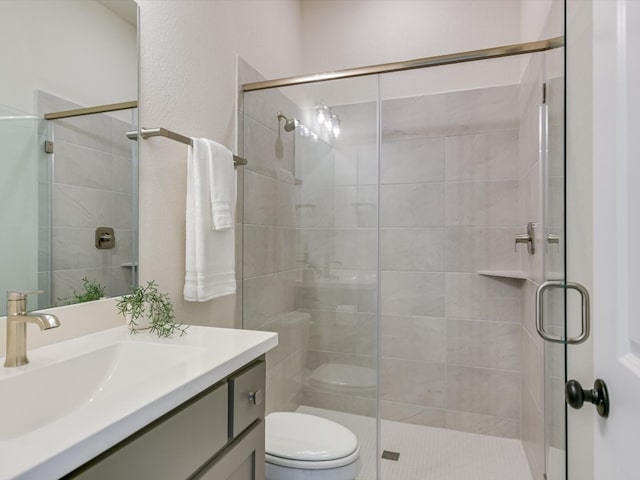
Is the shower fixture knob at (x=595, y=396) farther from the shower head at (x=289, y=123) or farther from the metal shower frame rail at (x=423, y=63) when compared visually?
the shower head at (x=289, y=123)

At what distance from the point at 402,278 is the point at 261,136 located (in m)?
1.27

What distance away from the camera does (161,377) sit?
80cm

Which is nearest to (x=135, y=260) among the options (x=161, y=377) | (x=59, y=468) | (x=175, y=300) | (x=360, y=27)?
(x=175, y=300)

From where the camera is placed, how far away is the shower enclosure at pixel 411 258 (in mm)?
1970

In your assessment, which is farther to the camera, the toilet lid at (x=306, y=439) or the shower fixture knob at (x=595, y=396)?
the toilet lid at (x=306, y=439)

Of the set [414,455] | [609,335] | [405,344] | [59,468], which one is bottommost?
[414,455]

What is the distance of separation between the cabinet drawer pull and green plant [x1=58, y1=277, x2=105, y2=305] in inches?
22.1

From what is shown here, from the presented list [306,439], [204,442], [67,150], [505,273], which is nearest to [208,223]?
[67,150]

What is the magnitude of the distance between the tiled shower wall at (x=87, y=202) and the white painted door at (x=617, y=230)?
4.11 ft

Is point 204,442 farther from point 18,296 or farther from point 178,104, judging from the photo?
point 178,104

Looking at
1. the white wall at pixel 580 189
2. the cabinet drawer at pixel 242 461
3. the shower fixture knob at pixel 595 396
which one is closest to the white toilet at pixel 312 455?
the cabinet drawer at pixel 242 461

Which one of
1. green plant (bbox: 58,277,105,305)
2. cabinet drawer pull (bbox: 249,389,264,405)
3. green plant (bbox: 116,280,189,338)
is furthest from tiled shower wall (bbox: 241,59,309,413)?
cabinet drawer pull (bbox: 249,389,264,405)

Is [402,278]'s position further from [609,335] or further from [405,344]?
[609,335]

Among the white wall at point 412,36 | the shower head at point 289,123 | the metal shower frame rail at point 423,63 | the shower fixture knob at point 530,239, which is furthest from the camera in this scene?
the white wall at point 412,36
